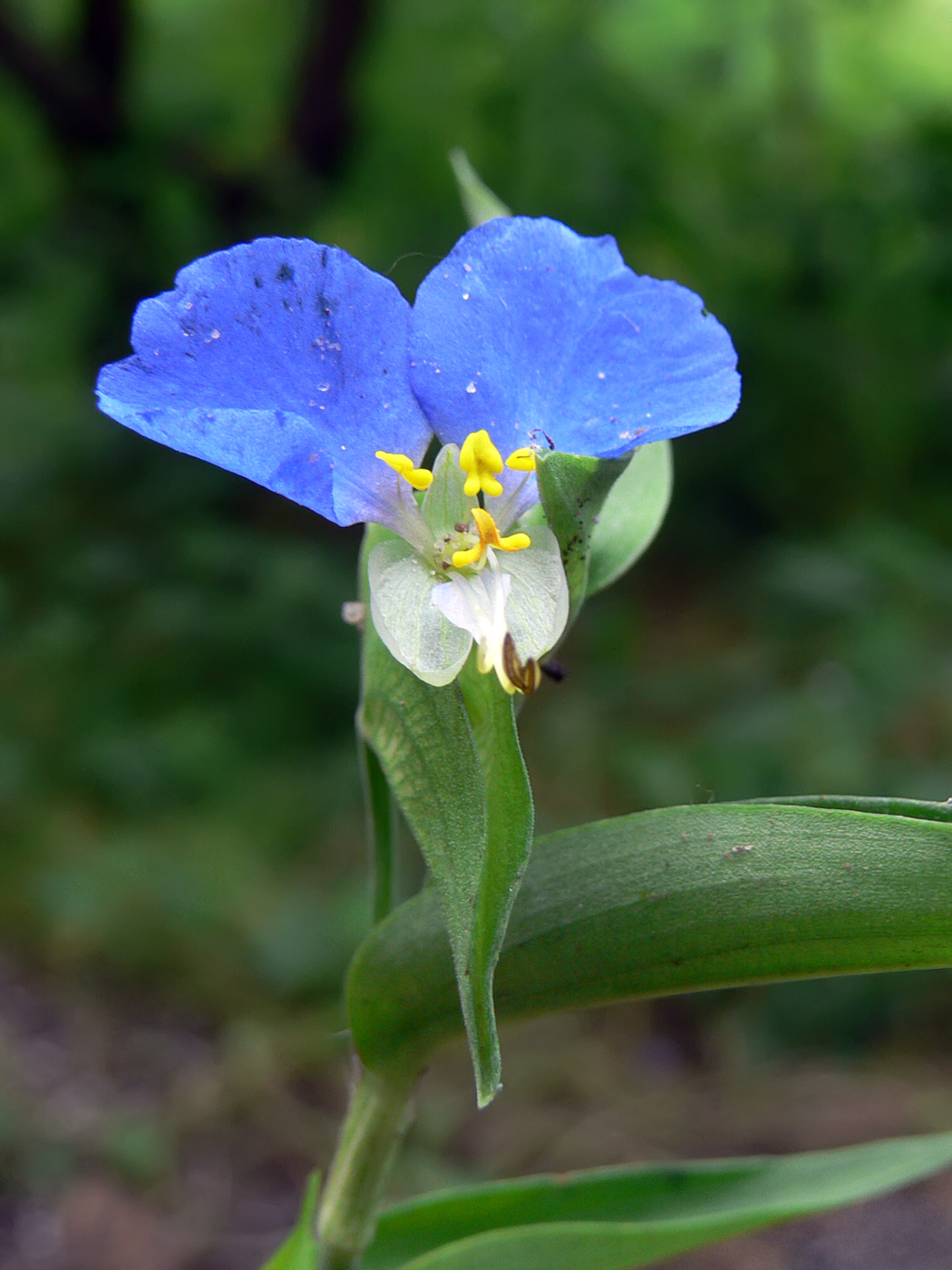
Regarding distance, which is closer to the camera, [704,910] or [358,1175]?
[704,910]

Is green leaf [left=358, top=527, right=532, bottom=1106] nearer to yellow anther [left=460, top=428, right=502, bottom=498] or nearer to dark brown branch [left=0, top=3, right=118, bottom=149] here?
yellow anther [left=460, top=428, right=502, bottom=498]

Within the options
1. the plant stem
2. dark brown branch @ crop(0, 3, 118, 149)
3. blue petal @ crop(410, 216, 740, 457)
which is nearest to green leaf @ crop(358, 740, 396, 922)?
the plant stem

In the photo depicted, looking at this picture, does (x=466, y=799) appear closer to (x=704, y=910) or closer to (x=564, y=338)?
(x=704, y=910)

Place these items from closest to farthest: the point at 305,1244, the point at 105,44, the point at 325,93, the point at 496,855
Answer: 1. the point at 496,855
2. the point at 305,1244
3. the point at 105,44
4. the point at 325,93

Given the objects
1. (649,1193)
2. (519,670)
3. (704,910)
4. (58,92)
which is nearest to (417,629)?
(519,670)

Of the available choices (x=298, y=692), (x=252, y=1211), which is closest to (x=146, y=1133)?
(x=252, y=1211)

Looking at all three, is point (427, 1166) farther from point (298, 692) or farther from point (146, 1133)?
point (298, 692)
